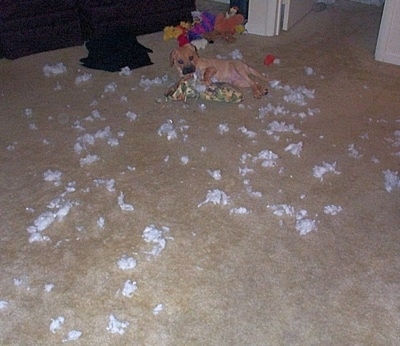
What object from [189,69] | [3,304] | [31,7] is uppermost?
[31,7]

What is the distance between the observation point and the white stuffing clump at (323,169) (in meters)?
1.84

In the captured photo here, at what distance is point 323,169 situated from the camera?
1.85 m

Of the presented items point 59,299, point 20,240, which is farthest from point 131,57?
point 59,299

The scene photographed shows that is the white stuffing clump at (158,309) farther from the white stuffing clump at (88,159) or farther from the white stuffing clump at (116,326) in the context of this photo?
the white stuffing clump at (88,159)

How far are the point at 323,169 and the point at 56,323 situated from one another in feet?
3.43

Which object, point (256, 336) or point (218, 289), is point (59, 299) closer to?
Answer: point (218, 289)

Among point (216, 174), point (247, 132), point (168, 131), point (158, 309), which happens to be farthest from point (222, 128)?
point (158, 309)

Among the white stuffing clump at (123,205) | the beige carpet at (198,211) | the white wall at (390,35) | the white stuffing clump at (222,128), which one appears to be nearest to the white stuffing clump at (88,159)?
the beige carpet at (198,211)

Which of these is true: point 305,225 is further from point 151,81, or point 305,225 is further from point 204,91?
point 151,81

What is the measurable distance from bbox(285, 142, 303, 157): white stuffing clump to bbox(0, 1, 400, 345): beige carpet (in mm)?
28

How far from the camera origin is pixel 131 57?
2.63 metres

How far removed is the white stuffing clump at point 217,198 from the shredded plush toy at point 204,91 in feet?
2.21

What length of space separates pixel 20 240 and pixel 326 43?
205 centimetres

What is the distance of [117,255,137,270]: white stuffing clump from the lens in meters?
1.46
